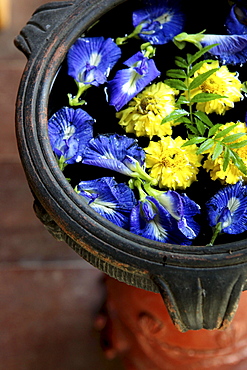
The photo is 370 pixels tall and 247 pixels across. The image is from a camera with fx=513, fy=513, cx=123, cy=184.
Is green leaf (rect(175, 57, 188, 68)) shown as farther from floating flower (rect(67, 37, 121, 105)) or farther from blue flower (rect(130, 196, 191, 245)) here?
blue flower (rect(130, 196, 191, 245))

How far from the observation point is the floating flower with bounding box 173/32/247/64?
0.85 metres

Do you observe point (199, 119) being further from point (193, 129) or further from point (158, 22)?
point (158, 22)

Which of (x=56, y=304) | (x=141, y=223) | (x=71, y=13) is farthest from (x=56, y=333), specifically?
(x=71, y=13)

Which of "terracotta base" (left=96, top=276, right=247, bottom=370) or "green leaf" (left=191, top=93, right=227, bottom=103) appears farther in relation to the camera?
"terracotta base" (left=96, top=276, right=247, bottom=370)

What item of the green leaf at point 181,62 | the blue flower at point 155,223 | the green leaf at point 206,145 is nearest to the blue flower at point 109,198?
the blue flower at point 155,223

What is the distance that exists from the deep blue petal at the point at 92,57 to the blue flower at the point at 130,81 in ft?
0.10

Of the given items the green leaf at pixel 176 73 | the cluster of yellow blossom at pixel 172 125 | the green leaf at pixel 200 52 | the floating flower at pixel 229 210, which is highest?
the green leaf at pixel 200 52

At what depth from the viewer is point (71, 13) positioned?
87 centimetres

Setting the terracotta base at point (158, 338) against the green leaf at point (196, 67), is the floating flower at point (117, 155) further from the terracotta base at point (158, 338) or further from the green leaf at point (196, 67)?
the terracotta base at point (158, 338)

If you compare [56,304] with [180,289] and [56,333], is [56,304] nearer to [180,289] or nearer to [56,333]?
[56,333]

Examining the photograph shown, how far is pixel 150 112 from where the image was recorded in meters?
0.79

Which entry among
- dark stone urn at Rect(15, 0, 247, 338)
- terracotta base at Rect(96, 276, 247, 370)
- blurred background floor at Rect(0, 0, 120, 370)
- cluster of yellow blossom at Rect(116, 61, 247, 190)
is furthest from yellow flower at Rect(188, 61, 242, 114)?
blurred background floor at Rect(0, 0, 120, 370)

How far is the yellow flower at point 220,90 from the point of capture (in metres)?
0.80

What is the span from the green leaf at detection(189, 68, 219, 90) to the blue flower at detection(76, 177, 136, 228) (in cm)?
19
